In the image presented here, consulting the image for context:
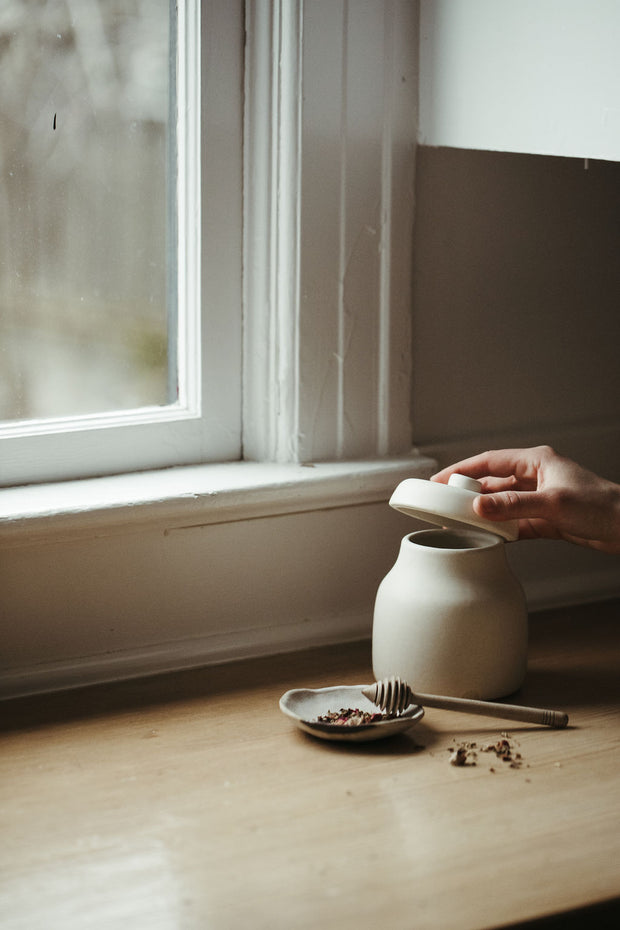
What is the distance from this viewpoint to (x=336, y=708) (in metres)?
A: 1.12

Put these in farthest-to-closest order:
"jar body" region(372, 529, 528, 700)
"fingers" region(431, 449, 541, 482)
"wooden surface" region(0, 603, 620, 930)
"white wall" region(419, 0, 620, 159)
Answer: "fingers" region(431, 449, 541, 482) → "jar body" region(372, 529, 528, 700) → "white wall" region(419, 0, 620, 159) → "wooden surface" region(0, 603, 620, 930)

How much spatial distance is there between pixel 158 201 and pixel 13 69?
0.21 m

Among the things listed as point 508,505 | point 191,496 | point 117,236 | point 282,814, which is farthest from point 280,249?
point 282,814

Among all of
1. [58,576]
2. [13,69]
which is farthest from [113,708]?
[13,69]

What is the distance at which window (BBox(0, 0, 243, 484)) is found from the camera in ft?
3.97

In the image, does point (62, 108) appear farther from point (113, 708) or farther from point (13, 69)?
point (113, 708)

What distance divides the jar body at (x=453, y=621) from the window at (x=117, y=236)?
0.33m

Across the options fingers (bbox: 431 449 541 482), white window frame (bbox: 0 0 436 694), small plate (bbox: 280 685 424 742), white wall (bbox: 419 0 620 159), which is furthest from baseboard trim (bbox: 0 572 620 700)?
white wall (bbox: 419 0 620 159)

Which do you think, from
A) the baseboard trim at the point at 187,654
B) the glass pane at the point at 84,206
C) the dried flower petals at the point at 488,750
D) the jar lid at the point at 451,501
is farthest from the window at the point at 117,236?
the dried flower petals at the point at 488,750

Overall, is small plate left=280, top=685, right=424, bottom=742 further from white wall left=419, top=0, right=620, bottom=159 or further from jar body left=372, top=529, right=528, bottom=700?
white wall left=419, top=0, right=620, bottom=159

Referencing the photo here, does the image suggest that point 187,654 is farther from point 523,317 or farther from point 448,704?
point 523,317

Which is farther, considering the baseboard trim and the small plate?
the baseboard trim

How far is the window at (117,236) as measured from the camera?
121 centimetres

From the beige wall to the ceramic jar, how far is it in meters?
0.30
